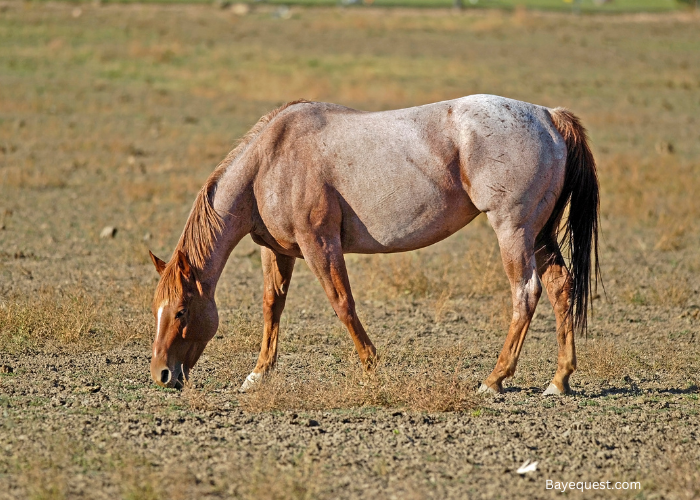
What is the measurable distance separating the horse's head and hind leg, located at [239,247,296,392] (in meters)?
0.58

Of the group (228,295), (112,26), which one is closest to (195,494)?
(228,295)

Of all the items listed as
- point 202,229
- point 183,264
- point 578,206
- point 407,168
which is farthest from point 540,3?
point 183,264

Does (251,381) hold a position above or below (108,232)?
above

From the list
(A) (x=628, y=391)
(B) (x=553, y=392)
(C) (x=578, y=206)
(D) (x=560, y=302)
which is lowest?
(A) (x=628, y=391)

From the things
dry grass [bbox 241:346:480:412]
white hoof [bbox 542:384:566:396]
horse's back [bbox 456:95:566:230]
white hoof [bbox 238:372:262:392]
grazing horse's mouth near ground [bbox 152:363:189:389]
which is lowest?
white hoof [bbox 542:384:566:396]

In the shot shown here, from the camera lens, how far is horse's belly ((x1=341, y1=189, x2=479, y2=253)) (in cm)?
614

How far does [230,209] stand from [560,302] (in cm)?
243

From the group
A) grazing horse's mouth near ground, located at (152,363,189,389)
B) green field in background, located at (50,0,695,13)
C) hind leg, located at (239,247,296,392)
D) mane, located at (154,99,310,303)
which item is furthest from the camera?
green field in background, located at (50,0,695,13)

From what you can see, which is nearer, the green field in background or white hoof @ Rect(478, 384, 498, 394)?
white hoof @ Rect(478, 384, 498, 394)

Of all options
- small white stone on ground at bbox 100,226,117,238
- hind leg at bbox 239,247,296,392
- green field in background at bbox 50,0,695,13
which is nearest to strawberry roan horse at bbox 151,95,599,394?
hind leg at bbox 239,247,296,392

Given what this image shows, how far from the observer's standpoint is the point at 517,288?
611cm

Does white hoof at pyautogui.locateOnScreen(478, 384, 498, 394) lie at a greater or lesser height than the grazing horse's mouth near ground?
lesser

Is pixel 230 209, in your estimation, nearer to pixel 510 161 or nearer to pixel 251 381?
pixel 251 381

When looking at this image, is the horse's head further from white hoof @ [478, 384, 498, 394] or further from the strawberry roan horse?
white hoof @ [478, 384, 498, 394]
